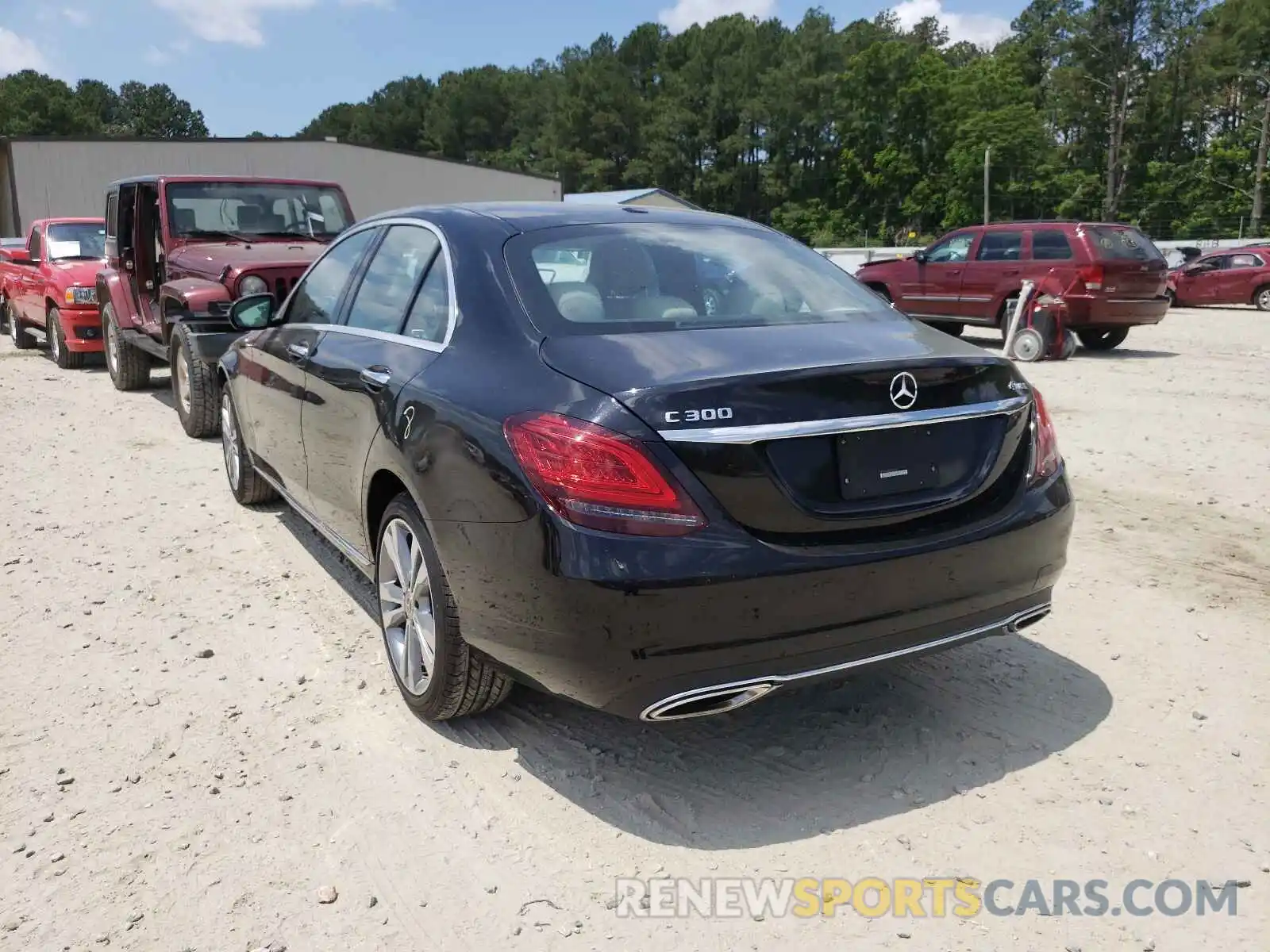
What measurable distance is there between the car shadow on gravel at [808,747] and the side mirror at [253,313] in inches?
102

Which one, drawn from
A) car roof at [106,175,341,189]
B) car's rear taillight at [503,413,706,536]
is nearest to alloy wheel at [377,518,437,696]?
car's rear taillight at [503,413,706,536]

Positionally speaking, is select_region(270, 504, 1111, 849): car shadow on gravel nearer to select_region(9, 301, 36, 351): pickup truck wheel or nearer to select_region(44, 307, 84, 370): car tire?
select_region(44, 307, 84, 370): car tire

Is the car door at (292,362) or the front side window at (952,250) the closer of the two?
the car door at (292,362)

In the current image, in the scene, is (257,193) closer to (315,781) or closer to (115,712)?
(115,712)

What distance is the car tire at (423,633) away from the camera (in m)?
3.20

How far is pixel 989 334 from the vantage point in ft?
62.7

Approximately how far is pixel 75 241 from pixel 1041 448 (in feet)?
43.7

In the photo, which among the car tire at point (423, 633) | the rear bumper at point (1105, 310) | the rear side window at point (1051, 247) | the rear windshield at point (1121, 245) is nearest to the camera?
the car tire at point (423, 633)

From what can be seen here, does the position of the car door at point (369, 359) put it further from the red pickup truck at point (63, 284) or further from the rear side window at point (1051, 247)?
the rear side window at point (1051, 247)

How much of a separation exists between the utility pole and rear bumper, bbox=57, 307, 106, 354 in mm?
58296

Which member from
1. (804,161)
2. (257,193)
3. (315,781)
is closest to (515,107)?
(804,161)

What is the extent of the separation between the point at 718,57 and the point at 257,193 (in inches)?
3540

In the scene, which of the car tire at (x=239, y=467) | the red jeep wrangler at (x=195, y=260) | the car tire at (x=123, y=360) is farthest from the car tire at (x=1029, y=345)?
the car tire at (x=239, y=467)

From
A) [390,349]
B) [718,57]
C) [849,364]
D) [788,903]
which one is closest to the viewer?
[788,903]
